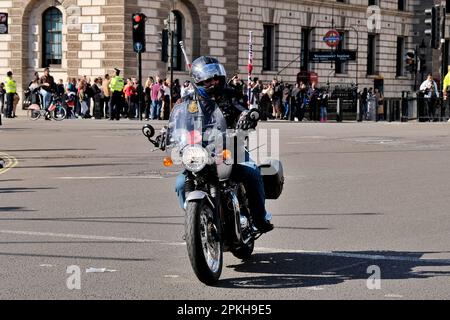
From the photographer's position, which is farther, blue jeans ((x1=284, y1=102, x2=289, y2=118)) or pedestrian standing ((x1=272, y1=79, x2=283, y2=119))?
pedestrian standing ((x1=272, y1=79, x2=283, y2=119))

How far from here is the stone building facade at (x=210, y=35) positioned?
46.2 meters

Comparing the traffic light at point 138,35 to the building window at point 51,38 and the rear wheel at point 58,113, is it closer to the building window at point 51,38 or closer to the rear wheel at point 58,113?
the rear wheel at point 58,113

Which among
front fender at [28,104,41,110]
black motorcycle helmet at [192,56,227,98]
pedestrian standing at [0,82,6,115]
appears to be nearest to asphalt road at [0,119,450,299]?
black motorcycle helmet at [192,56,227,98]

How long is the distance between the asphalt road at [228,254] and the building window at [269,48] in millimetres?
33662

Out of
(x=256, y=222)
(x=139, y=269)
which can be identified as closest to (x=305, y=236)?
(x=256, y=222)

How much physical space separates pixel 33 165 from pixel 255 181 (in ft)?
36.0

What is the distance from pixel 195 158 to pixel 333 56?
42.5 m

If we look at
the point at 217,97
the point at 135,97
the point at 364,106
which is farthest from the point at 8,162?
the point at 364,106

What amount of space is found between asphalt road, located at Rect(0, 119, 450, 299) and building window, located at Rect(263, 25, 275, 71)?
33.7 m

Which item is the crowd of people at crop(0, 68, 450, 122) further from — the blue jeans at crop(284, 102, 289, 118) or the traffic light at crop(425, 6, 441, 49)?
the traffic light at crop(425, 6, 441, 49)

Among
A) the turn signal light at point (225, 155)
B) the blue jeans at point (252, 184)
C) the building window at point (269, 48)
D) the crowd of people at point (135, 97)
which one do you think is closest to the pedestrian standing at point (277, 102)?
the crowd of people at point (135, 97)

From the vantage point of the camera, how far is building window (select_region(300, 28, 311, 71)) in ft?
189

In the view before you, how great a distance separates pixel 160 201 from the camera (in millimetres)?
13578

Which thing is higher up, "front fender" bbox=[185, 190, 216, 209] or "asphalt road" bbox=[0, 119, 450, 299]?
"front fender" bbox=[185, 190, 216, 209]
